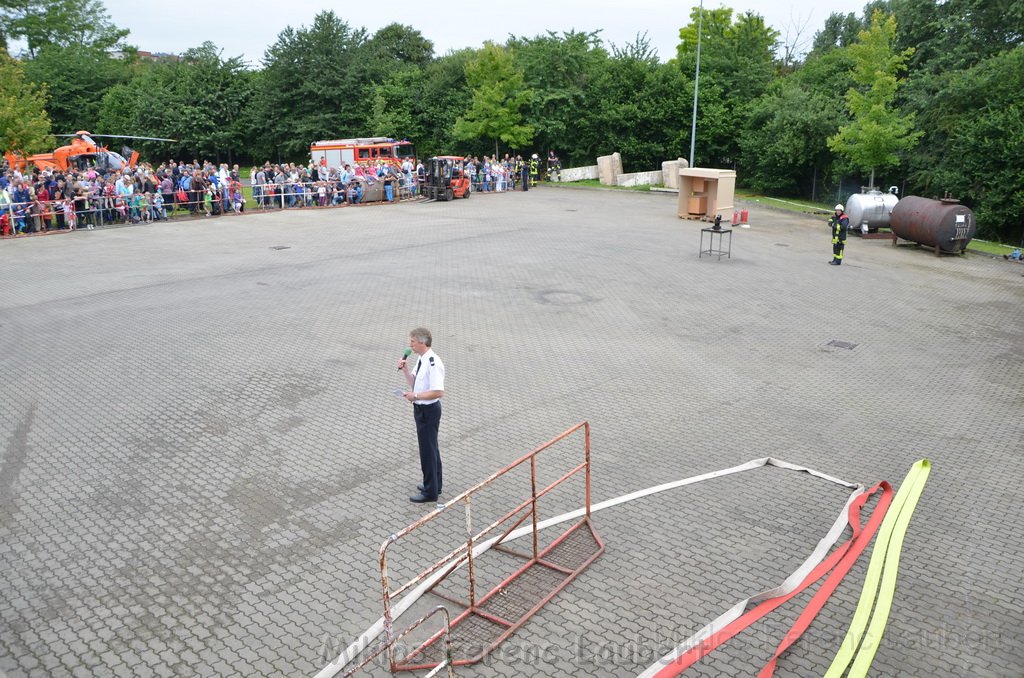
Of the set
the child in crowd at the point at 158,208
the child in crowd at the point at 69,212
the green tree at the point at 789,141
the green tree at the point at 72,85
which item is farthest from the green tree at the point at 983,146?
the green tree at the point at 72,85

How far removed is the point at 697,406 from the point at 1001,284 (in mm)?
12739

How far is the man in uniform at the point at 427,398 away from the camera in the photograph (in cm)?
786

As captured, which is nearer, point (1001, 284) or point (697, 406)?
point (697, 406)

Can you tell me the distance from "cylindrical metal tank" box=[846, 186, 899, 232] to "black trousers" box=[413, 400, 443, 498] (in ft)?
73.0

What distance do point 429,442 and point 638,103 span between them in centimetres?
A: 4114

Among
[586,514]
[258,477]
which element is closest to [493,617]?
[586,514]

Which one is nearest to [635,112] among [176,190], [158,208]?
[176,190]

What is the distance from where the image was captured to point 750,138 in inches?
1586

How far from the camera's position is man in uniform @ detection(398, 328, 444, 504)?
7.86m

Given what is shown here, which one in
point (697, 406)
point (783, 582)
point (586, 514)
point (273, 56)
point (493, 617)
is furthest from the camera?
point (273, 56)

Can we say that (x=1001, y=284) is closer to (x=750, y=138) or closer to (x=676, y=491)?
(x=676, y=491)

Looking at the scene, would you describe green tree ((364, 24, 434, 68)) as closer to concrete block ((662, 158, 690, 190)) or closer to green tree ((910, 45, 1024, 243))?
concrete block ((662, 158, 690, 190))

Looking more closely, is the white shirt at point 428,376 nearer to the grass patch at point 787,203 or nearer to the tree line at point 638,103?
the tree line at point 638,103

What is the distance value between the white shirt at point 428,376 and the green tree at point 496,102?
38.8 metres
